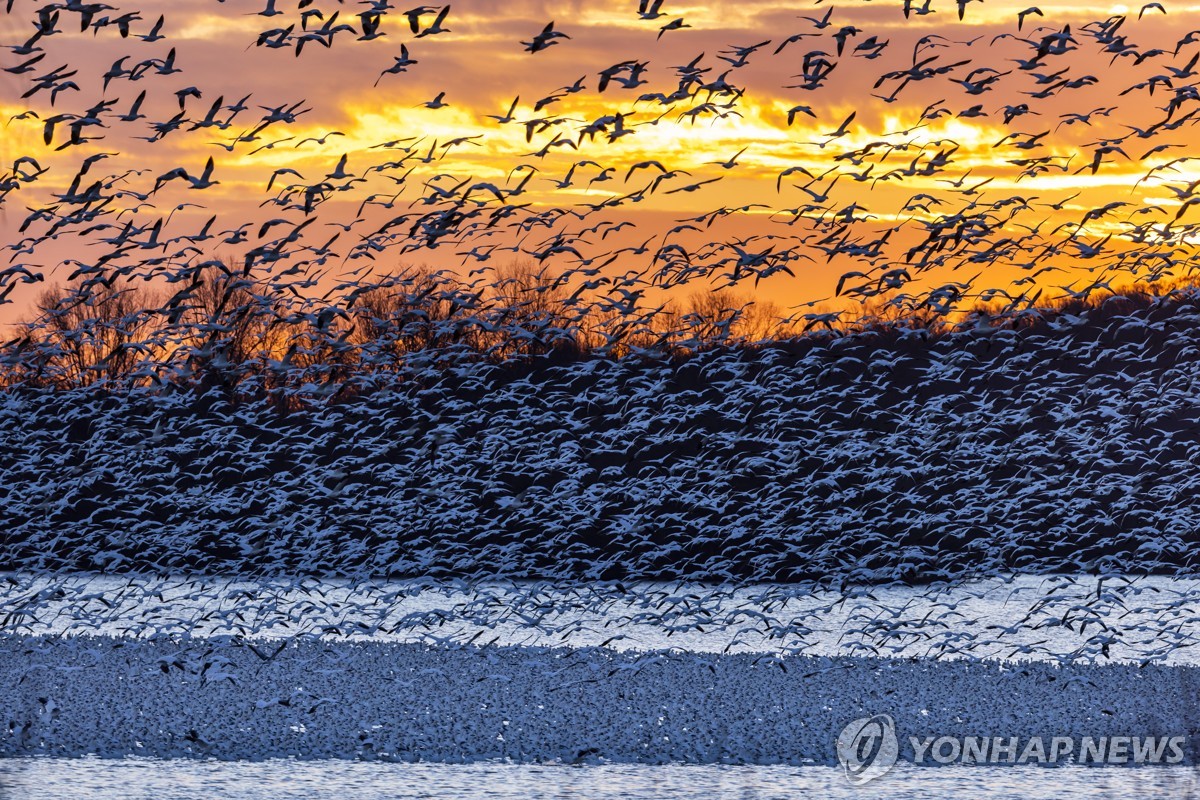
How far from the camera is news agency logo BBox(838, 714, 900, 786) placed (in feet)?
33.9

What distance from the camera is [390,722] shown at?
11.9m

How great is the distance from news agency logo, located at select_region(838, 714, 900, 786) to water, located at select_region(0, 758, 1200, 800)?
0.55 feet

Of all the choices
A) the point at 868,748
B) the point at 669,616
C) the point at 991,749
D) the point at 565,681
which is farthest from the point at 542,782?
the point at 669,616

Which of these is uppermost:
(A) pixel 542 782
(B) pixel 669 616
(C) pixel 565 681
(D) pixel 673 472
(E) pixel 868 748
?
(D) pixel 673 472

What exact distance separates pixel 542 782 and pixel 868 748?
3.17m

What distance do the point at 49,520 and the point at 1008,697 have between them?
22.5 m

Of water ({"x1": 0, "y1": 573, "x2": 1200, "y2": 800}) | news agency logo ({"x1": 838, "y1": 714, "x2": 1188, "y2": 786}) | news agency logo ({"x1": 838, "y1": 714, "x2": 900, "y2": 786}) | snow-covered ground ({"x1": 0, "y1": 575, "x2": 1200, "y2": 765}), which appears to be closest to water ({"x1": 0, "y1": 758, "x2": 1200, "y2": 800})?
water ({"x1": 0, "y1": 573, "x2": 1200, "y2": 800})

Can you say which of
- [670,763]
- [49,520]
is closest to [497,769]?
[670,763]

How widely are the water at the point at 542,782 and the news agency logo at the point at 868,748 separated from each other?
0.55 ft

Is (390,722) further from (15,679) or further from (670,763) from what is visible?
(15,679)

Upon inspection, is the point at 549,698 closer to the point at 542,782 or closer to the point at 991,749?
the point at 542,782

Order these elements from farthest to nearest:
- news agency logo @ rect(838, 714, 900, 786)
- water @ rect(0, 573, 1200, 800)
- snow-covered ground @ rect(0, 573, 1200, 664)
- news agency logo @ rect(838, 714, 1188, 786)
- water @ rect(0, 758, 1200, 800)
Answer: snow-covered ground @ rect(0, 573, 1200, 664), news agency logo @ rect(838, 714, 1188, 786), news agency logo @ rect(838, 714, 900, 786), water @ rect(0, 573, 1200, 800), water @ rect(0, 758, 1200, 800)

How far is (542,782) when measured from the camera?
32.4 ft

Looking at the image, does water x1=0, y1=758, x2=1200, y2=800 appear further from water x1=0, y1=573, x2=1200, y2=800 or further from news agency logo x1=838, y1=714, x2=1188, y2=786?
news agency logo x1=838, y1=714, x2=1188, y2=786
